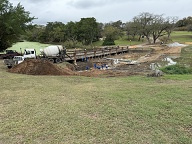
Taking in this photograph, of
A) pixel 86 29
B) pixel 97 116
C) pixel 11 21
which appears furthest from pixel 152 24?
pixel 97 116

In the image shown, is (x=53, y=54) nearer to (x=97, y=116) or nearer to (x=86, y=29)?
(x=97, y=116)

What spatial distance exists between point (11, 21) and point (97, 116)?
25666 millimetres

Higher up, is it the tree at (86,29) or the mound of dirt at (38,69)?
the tree at (86,29)

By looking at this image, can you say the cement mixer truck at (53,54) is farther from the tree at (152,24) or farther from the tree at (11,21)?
the tree at (152,24)

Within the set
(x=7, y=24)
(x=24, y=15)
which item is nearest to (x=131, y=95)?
(x=7, y=24)

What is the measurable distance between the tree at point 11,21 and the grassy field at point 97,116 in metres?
21.6

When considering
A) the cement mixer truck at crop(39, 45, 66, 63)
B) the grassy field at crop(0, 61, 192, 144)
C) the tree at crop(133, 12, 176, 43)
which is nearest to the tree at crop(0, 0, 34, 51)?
the cement mixer truck at crop(39, 45, 66, 63)

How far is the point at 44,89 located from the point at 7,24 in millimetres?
20775

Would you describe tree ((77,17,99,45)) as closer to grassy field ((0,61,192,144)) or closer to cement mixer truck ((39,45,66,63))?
cement mixer truck ((39,45,66,63))

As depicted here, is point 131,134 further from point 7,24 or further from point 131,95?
point 7,24

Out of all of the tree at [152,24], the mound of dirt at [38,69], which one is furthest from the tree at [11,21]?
the tree at [152,24]

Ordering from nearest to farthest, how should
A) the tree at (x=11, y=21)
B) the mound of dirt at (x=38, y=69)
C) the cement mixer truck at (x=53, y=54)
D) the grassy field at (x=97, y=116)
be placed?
the grassy field at (x=97, y=116) < the mound of dirt at (x=38, y=69) < the cement mixer truck at (x=53, y=54) < the tree at (x=11, y=21)

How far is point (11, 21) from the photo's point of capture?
90.2 feet

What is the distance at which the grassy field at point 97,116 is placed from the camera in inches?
182
